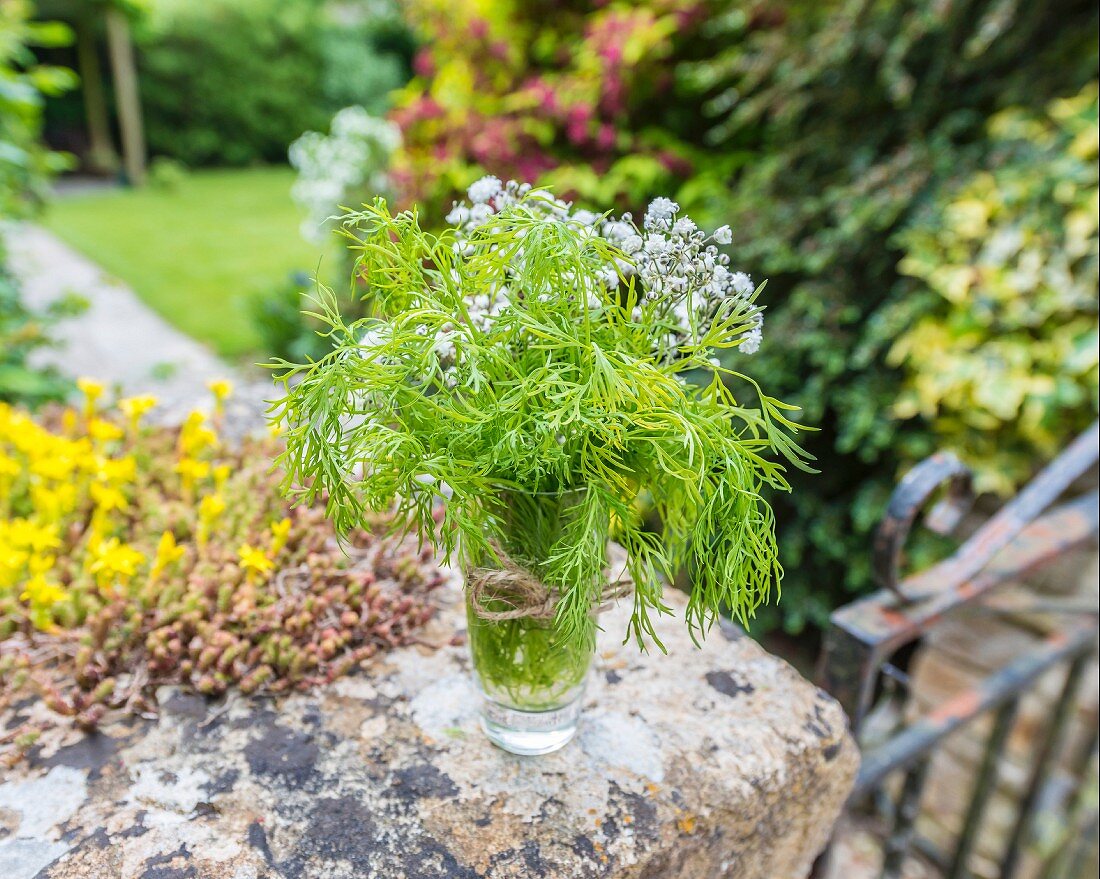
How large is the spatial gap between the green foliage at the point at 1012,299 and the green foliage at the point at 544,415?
74.4 inches

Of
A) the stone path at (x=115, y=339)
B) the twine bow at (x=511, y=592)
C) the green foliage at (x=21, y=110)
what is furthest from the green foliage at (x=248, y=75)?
the twine bow at (x=511, y=592)

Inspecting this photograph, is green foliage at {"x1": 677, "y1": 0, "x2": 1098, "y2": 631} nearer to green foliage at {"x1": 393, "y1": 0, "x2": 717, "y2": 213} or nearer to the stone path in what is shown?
green foliage at {"x1": 393, "y1": 0, "x2": 717, "y2": 213}

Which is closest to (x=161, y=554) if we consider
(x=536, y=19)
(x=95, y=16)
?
(x=536, y=19)

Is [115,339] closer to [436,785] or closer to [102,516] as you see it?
[102,516]

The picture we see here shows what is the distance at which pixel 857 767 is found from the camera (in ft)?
4.34

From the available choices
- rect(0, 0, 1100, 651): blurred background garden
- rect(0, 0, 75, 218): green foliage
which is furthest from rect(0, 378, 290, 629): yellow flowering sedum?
rect(0, 0, 75, 218): green foliage

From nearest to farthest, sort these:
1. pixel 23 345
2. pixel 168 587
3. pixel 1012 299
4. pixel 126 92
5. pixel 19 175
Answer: pixel 168 587, pixel 1012 299, pixel 23 345, pixel 19 175, pixel 126 92

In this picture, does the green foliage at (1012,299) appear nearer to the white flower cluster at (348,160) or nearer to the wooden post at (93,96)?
the white flower cluster at (348,160)

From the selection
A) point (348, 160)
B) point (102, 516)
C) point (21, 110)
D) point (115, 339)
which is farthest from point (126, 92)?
point (102, 516)

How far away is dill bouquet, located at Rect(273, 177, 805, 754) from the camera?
83 centimetres

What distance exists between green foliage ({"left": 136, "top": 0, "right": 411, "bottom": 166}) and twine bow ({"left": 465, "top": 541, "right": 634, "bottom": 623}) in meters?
13.6

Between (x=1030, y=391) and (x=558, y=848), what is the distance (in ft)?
6.85

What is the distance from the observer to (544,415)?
2.64 ft

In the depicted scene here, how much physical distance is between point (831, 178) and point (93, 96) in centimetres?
1258
